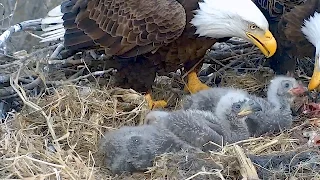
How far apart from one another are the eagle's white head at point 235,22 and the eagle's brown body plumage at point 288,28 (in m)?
0.37

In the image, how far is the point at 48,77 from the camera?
15.5ft

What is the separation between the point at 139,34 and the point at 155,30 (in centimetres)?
12

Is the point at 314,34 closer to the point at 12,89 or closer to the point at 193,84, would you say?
the point at 193,84

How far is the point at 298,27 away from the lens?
4543mm

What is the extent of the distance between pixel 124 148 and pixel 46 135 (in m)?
0.53

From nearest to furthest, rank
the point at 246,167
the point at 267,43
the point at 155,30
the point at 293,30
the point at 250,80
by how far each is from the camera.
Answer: the point at 246,167 → the point at 267,43 → the point at 155,30 → the point at 293,30 → the point at 250,80

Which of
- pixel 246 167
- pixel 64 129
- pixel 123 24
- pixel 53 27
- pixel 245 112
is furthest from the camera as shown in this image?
pixel 53 27

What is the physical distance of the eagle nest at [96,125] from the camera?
11.1 feet

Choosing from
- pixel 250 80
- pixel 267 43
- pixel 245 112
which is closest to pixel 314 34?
pixel 267 43

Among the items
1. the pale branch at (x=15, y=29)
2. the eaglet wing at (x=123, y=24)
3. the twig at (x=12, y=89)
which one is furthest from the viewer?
the pale branch at (x=15, y=29)

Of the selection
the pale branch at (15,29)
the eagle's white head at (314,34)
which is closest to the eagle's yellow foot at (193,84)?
the eagle's white head at (314,34)

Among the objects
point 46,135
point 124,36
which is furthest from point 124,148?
point 124,36

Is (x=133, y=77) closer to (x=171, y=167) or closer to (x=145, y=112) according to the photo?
(x=145, y=112)

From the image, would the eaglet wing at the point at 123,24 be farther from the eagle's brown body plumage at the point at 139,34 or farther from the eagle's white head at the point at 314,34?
the eagle's white head at the point at 314,34
